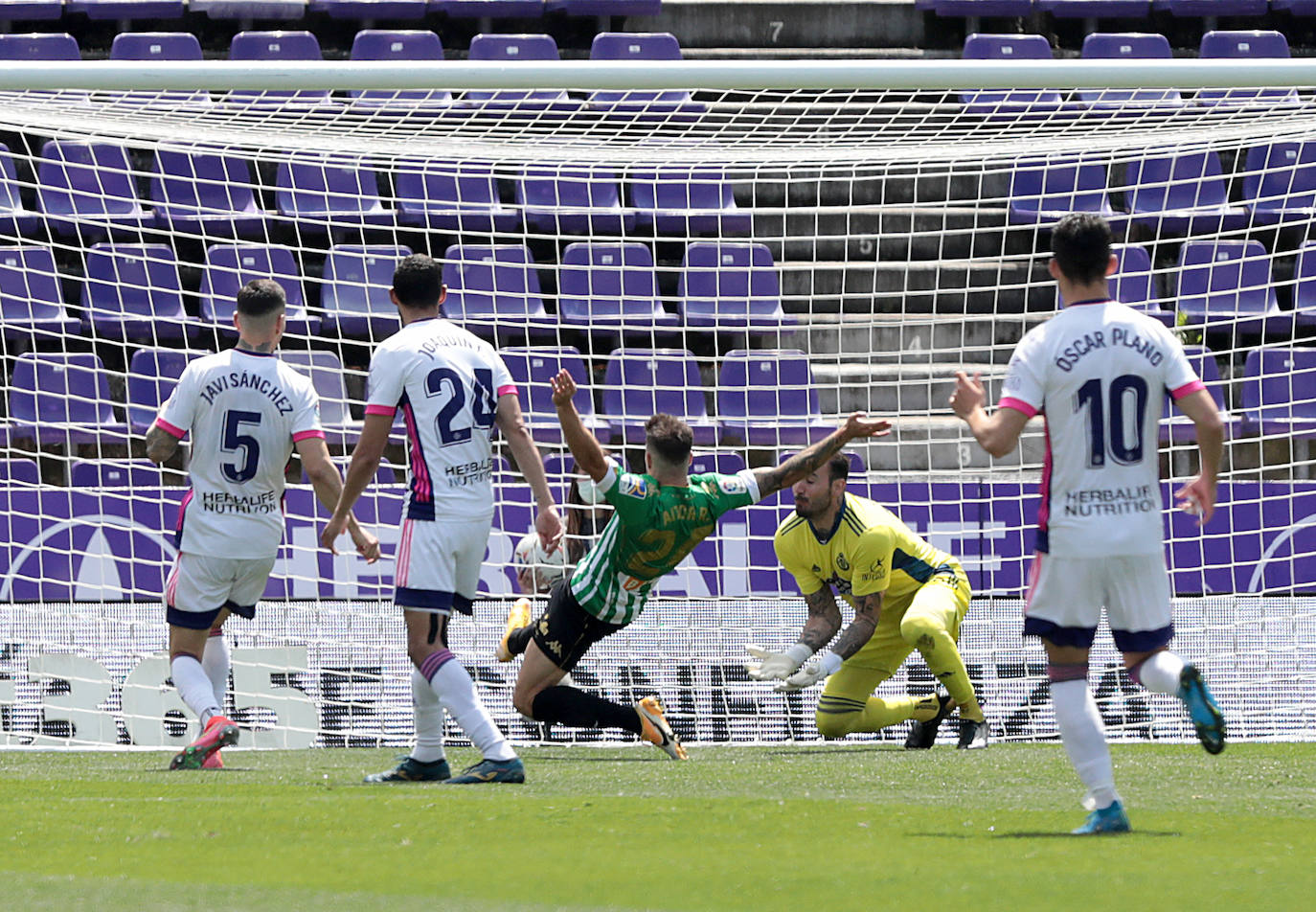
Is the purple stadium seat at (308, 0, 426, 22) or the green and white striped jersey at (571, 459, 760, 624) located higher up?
the purple stadium seat at (308, 0, 426, 22)

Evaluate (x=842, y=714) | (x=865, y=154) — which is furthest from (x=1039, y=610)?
(x=865, y=154)

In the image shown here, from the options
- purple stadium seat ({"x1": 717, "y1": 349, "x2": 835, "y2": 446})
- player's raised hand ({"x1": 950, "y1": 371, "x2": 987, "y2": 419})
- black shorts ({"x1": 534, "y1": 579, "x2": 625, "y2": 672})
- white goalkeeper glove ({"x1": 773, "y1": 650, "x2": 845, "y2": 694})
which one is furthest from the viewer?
purple stadium seat ({"x1": 717, "y1": 349, "x2": 835, "y2": 446})

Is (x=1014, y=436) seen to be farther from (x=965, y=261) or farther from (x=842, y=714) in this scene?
(x=965, y=261)

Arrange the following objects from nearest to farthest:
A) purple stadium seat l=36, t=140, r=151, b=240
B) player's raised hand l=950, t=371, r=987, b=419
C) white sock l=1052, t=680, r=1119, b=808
A: white sock l=1052, t=680, r=1119, b=808 < player's raised hand l=950, t=371, r=987, b=419 < purple stadium seat l=36, t=140, r=151, b=240

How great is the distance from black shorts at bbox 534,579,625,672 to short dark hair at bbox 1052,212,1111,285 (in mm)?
3398

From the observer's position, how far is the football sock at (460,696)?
5695 mm

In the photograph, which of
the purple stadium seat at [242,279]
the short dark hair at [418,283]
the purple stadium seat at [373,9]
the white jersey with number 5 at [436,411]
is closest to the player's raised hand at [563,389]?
the white jersey with number 5 at [436,411]

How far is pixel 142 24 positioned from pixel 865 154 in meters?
9.44

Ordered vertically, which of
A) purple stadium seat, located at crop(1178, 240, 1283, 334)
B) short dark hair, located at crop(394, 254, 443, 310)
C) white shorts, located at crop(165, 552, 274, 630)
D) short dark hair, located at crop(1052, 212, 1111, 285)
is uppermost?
purple stadium seat, located at crop(1178, 240, 1283, 334)

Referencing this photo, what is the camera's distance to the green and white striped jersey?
7.08 metres

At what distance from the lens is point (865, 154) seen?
389 inches

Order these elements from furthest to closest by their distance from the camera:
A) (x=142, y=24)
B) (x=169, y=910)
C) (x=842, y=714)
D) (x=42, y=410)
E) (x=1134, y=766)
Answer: (x=142, y=24), (x=42, y=410), (x=842, y=714), (x=1134, y=766), (x=169, y=910)

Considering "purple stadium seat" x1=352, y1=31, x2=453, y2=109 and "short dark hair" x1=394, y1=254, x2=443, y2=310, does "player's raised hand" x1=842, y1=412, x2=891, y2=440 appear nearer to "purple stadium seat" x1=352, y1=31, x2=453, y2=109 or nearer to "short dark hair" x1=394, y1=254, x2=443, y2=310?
"short dark hair" x1=394, y1=254, x2=443, y2=310

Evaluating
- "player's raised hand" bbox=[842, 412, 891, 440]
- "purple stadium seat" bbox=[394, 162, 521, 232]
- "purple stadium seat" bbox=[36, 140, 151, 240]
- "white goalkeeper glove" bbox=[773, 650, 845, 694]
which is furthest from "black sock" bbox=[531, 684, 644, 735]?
"purple stadium seat" bbox=[36, 140, 151, 240]
